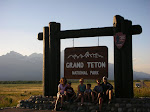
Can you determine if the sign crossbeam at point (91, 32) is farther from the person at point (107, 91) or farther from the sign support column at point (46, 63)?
the person at point (107, 91)

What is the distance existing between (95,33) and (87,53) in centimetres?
106

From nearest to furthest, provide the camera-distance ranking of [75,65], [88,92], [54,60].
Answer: [88,92] → [75,65] → [54,60]

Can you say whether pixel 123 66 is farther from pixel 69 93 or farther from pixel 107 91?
pixel 69 93

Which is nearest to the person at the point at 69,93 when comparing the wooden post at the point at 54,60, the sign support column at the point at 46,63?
the wooden post at the point at 54,60

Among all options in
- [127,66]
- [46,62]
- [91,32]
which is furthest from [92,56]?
[46,62]

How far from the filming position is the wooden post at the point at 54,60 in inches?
428

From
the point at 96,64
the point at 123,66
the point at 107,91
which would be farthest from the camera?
the point at 96,64

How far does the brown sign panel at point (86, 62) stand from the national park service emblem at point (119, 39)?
0.67m

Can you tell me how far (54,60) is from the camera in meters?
11.0

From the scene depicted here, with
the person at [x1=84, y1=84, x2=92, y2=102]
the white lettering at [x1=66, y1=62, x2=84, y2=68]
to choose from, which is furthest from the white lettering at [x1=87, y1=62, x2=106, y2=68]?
the person at [x1=84, y1=84, x2=92, y2=102]

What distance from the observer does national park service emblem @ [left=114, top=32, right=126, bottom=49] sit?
31.3 ft

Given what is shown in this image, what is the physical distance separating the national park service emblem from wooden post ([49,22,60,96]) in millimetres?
3113

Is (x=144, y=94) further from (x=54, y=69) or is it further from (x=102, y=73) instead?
(x=54, y=69)

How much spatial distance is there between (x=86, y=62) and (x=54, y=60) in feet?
5.76
